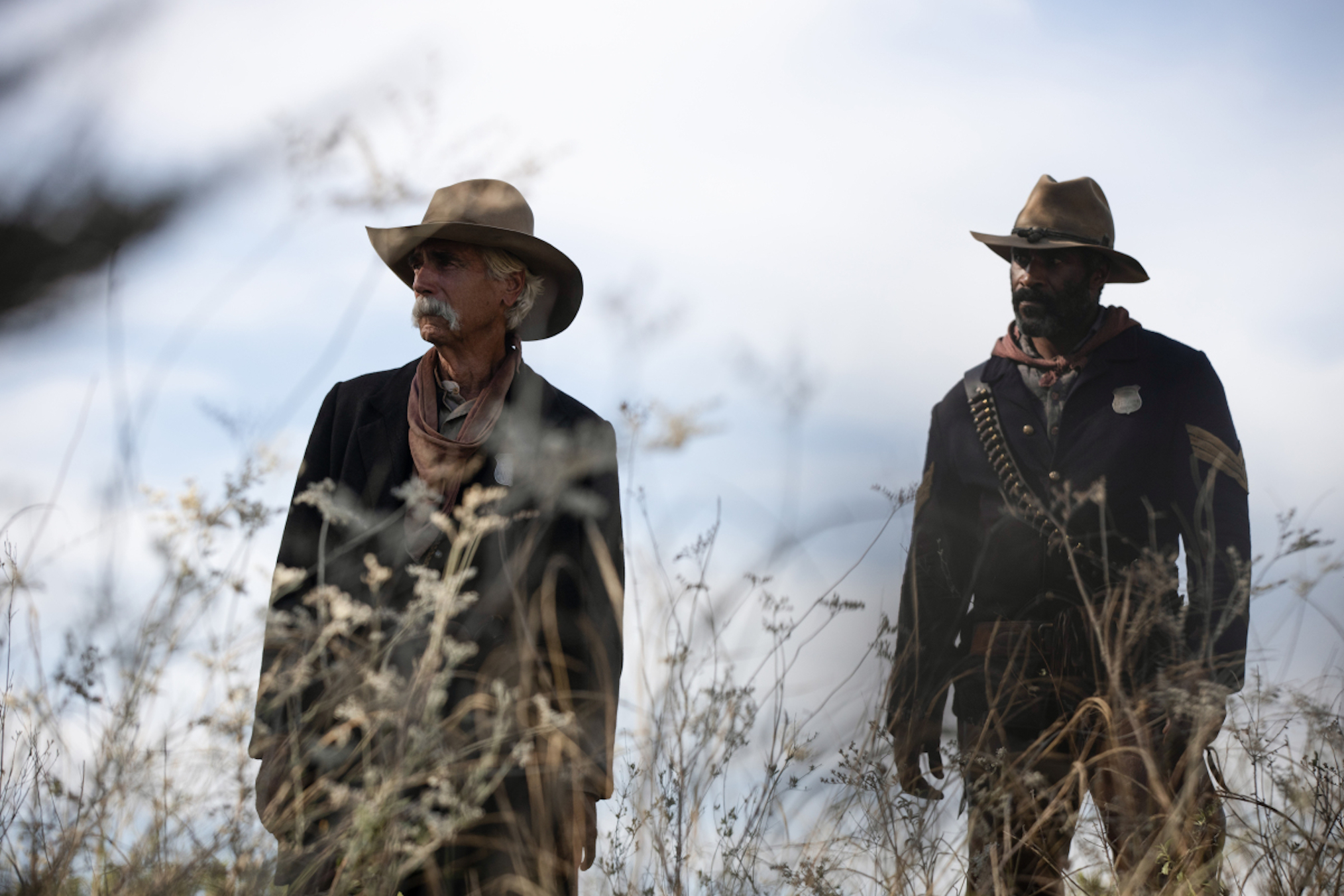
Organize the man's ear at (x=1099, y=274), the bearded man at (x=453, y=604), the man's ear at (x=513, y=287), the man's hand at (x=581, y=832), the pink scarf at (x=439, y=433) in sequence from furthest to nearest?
the man's ear at (x=1099, y=274) < the man's ear at (x=513, y=287) < the pink scarf at (x=439, y=433) < the man's hand at (x=581, y=832) < the bearded man at (x=453, y=604)

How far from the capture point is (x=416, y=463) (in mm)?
3707

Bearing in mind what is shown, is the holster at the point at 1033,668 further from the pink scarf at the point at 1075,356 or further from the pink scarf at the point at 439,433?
the pink scarf at the point at 439,433

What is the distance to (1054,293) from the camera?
14.0 feet

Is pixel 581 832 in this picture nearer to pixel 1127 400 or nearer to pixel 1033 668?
pixel 1033 668

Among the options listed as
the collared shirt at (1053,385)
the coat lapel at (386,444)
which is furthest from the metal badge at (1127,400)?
the coat lapel at (386,444)

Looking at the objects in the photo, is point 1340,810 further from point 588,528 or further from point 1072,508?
point 588,528

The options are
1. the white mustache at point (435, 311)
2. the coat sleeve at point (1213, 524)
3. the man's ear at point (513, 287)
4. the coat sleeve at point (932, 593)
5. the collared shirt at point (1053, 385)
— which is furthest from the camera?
the collared shirt at point (1053, 385)

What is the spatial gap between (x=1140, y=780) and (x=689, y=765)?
1.47m

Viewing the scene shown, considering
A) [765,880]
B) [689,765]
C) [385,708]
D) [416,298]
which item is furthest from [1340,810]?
[416,298]

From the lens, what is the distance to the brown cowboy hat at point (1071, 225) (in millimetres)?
4344

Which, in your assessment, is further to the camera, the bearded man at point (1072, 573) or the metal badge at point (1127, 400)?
the metal badge at point (1127, 400)

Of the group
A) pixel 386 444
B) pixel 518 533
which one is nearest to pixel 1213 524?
pixel 518 533

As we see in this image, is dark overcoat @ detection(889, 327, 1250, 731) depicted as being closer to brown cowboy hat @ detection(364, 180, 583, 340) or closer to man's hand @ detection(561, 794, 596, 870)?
man's hand @ detection(561, 794, 596, 870)

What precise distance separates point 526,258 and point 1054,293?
185 cm
